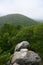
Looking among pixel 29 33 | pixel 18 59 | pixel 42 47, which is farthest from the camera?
pixel 29 33

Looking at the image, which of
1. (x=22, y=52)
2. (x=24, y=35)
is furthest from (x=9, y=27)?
(x=22, y=52)

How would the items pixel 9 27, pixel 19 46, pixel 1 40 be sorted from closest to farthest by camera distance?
1. pixel 19 46
2. pixel 1 40
3. pixel 9 27

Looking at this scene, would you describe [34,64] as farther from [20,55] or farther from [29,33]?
[29,33]

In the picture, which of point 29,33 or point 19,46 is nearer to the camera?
point 19,46

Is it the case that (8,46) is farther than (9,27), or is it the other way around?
(9,27)

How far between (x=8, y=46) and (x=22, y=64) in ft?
33.1

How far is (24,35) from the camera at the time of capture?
3494 cm

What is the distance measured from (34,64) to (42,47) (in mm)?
5640

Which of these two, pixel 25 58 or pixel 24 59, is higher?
pixel 25 58

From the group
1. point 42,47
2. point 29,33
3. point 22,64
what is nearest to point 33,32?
point 29,33

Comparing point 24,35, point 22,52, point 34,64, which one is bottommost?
point 34,64

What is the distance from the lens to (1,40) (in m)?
37.6

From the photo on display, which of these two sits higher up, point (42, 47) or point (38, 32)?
point (38, 32)

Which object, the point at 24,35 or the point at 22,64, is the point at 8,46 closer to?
the point at 24,35
